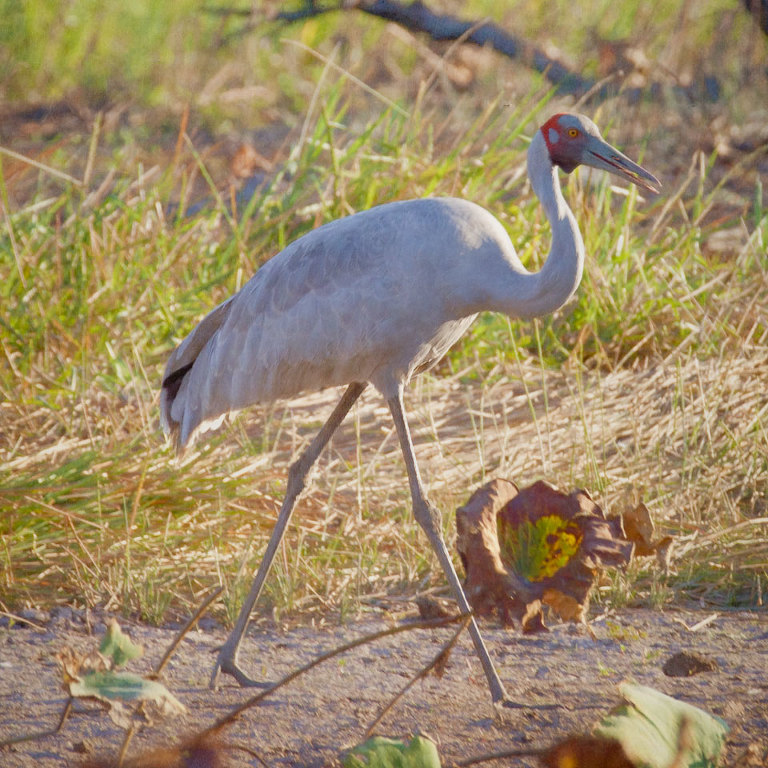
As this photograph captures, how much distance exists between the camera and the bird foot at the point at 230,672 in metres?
3.14

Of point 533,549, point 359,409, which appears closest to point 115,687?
point 533,549

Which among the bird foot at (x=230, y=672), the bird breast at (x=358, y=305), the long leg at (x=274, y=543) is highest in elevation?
the bird breast at (x=358, y=305)

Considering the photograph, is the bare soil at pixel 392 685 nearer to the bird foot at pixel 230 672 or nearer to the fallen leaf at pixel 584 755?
the bird foot at pixel 230 672

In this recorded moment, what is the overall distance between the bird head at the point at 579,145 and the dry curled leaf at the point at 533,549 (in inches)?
36.5

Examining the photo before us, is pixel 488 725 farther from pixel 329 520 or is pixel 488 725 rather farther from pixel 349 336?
pixel 329 520

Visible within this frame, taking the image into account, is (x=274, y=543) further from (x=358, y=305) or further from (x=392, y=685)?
(x=358, y=305)

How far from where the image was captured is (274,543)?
11.3ft

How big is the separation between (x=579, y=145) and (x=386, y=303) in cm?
73

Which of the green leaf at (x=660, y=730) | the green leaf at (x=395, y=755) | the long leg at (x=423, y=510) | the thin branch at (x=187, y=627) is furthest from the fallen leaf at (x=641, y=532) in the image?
the thin branch at (x=187, y=627)

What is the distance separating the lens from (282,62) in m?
10.1

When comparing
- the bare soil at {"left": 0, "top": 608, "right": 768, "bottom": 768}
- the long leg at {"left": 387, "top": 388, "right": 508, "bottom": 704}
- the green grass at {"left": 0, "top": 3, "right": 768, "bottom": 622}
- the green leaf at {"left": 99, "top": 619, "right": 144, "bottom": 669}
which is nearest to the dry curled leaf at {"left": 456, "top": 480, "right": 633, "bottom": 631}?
the long leg at {"left": 387, "top": 388, "right": 508, "bottom": 704}

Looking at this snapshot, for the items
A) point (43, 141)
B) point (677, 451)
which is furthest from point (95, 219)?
point (43, 141)

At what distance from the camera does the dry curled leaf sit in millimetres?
3184

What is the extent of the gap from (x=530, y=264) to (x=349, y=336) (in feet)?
7.50
